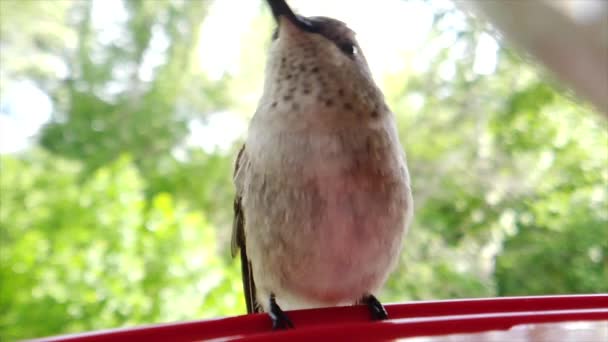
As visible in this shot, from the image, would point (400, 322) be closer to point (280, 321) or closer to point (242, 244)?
point (280, 321)

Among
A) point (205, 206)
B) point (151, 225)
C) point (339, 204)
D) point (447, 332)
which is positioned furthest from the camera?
point (205, 206)

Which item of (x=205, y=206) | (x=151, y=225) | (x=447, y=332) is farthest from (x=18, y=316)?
(x=447, y=332)

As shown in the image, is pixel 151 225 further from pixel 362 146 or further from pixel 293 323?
pixel 293 323

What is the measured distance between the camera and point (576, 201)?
1867 mm

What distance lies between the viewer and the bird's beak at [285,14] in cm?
80

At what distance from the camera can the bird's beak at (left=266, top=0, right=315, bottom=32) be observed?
80 cm

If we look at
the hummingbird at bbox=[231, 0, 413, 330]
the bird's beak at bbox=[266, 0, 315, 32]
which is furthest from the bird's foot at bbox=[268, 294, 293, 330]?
the bird's beak at bbox=[266, 0, 315, 32]

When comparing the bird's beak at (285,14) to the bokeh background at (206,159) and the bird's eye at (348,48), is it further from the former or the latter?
the bokeh background at (206,159)

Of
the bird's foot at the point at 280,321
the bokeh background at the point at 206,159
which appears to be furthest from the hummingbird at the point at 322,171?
the bokeh background at the point at 206,159

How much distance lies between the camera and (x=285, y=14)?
804 mm

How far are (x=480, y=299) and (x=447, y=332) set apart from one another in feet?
0.30

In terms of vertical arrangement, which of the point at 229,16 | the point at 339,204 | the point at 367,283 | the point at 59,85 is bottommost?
the point at 367,283

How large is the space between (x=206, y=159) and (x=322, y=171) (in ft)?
5.13

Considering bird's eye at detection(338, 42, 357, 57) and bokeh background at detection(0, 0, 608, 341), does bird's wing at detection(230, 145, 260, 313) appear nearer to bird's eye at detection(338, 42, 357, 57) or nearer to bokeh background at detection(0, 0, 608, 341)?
bird's eye at detection(338, 42, 357, 57)
